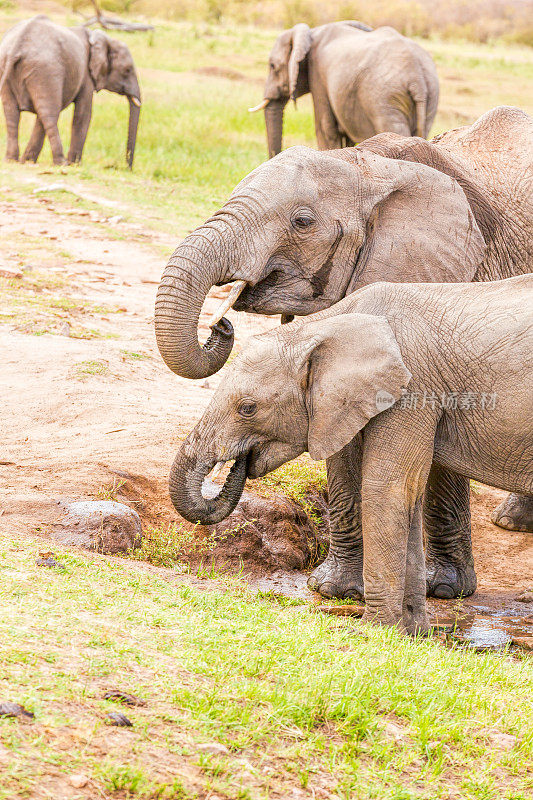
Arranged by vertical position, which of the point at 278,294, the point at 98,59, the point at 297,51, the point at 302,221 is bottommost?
the point at 278,294

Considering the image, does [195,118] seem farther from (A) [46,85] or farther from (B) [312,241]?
(B) [312,241]

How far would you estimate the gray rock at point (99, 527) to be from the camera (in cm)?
537

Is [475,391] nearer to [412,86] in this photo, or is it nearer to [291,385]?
[291,385]

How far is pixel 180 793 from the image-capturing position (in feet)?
9.54

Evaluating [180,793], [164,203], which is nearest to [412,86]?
[164,203]

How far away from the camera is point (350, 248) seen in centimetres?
527

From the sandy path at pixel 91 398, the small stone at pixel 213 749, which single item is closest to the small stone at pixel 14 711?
the small stone at pixel 213 749

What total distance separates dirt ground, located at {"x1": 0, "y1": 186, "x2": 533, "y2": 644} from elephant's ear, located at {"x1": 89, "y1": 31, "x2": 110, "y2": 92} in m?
8.53

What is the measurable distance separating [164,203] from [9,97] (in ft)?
15.9

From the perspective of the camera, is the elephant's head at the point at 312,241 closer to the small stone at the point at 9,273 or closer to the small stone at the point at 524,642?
the small stone at the point at 524,642

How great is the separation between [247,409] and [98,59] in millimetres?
15363

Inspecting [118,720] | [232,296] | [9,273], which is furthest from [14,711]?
[9,273]

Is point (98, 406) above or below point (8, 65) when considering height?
below

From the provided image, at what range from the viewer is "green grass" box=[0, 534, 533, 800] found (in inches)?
118
